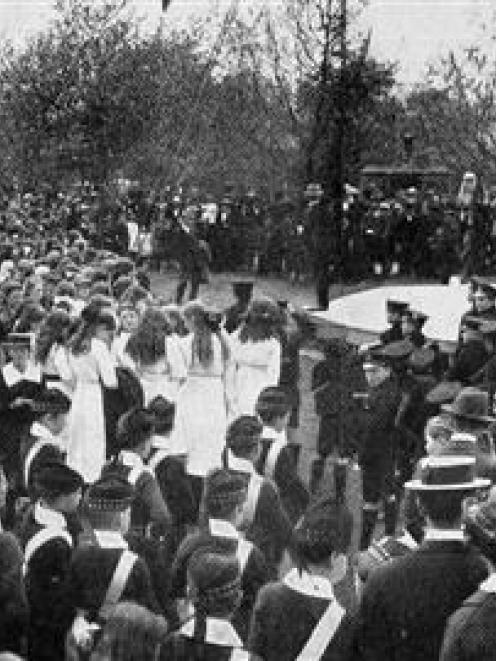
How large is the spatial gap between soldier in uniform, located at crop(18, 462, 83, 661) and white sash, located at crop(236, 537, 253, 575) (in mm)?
681

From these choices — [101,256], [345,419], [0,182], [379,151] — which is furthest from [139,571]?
[379,151]

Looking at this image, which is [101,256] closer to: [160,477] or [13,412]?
[13,412]

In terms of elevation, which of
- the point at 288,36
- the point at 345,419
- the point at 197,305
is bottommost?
the point at 345,419

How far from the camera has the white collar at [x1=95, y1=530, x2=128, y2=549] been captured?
562cm

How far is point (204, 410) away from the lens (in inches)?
384

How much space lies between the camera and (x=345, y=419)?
10.9 meters

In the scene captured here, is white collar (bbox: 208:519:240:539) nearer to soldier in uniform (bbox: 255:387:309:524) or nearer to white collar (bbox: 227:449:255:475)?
white collar (bbox: 227:449:255:475)

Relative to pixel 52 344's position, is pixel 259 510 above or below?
below

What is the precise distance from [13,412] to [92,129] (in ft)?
66.2

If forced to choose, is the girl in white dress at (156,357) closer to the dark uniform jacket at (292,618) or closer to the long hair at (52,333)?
the long hair at (52,333)

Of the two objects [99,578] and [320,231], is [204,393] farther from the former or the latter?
[320,231]

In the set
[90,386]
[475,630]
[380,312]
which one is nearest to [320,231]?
[380,312]

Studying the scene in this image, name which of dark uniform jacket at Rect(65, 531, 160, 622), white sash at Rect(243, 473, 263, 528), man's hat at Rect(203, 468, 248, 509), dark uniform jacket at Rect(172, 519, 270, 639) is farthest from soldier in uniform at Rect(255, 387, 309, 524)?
dark uniform jacket at Rect(65, 531, 160, 622)

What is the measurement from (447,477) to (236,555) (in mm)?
1018
